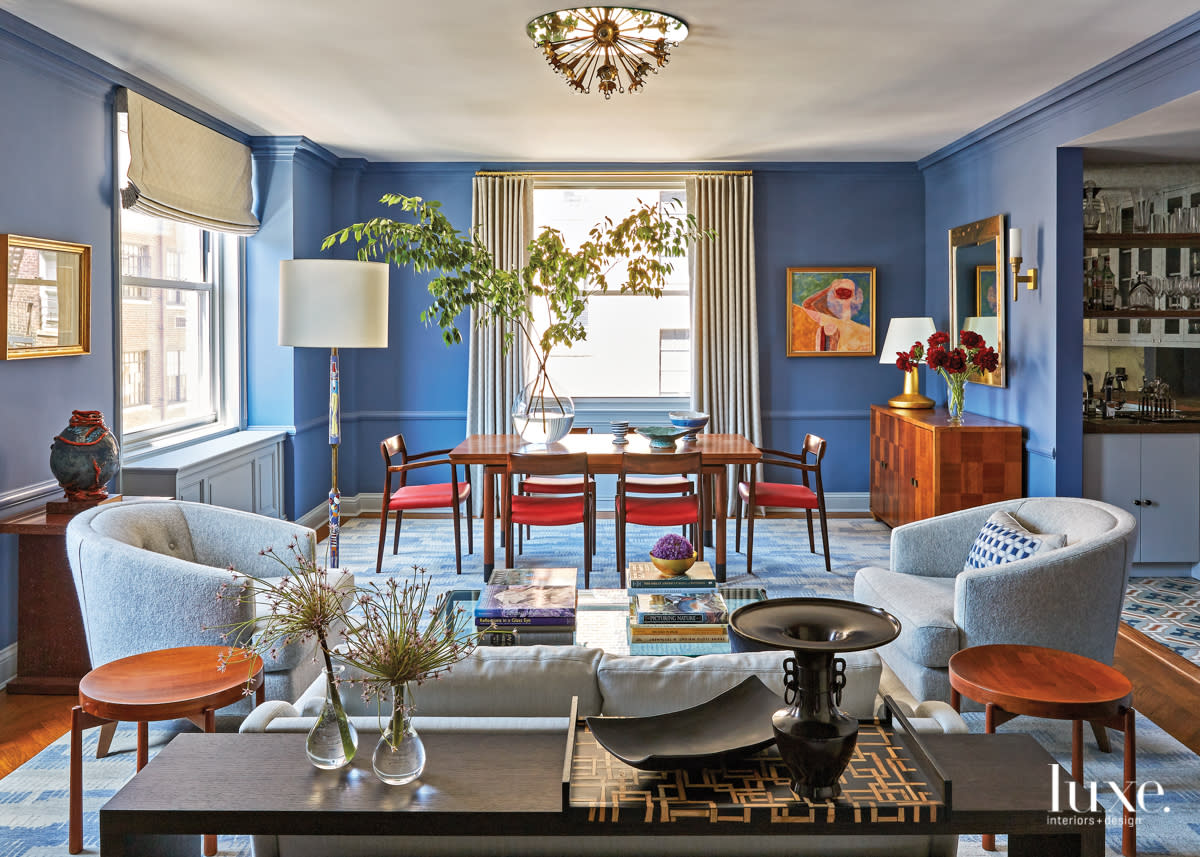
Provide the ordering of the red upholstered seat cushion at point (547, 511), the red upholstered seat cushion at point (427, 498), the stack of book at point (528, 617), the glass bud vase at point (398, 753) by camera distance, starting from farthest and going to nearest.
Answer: the red upholstered seat cushion at point (427, 498) < the red upholstered seat cushion at point (547, 511) < the stack of book at point (528, 617) < the glass bud vase at point (398, 753)

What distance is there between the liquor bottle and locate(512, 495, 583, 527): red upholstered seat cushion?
10.5 feet

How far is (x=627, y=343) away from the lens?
7.86 m

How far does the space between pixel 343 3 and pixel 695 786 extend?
130 inches

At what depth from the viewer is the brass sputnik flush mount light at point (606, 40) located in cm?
400

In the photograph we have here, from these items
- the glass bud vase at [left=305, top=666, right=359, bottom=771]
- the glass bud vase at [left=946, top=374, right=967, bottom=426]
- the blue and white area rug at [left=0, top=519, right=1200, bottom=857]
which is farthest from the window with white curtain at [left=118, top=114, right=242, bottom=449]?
the glass bud vase at [left=946, top=374, right=967, bottom=426]

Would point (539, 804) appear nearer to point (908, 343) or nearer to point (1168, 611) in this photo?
point (1168, 611)

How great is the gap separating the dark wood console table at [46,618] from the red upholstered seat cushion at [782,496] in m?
3.57

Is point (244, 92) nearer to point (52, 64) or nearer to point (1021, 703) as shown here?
point (52, 64)

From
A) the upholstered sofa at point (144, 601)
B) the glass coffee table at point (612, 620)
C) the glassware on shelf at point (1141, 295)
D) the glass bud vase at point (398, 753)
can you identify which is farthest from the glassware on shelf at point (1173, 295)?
the glass bud vase at point (398, 753)

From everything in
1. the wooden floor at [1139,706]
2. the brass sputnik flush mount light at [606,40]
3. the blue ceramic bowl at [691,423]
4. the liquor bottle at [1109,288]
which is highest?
the brass sputnik flush mount light at [606,40]

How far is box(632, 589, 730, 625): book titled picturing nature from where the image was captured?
325 cm

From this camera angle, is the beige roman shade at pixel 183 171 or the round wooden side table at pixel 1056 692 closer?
the round wooden side table at pixel 1056 692

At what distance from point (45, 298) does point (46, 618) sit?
1355 millimetres

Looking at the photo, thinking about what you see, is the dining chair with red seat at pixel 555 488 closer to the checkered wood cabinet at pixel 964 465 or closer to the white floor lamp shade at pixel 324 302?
the white floor lamp shade at pixel 324 302
